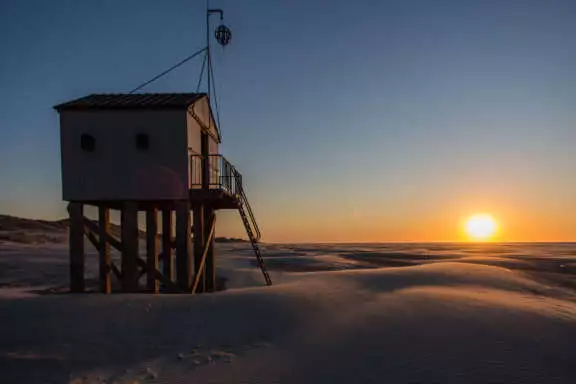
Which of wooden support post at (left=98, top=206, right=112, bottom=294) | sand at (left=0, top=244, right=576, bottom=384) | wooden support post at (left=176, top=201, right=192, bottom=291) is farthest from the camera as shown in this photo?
wooden support post at (left=98, top=206, right=112, bottom=294)

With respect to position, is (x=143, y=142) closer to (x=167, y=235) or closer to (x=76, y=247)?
(x=76, y=247)

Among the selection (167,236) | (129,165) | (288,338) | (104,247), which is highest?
(129,165)

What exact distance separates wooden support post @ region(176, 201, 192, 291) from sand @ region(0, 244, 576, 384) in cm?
245

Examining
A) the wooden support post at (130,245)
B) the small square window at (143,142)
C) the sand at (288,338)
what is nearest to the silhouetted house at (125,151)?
the small square window at (143,142)

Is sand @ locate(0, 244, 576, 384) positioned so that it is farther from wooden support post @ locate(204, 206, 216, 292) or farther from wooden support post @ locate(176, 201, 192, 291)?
wooden support post @ locate(204, 206, 216, 292)

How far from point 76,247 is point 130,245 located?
1871mm

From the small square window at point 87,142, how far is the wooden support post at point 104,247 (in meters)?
2.33

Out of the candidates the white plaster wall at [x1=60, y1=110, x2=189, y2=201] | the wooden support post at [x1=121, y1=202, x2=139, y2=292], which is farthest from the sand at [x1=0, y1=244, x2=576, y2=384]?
the white plaster wall at [x1=60, y1=110, x2=189, y2=201]

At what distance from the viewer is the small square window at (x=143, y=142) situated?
47.1 ft

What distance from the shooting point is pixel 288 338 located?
895cm

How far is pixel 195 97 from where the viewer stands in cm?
1584

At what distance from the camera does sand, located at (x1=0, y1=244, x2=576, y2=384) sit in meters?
7.36

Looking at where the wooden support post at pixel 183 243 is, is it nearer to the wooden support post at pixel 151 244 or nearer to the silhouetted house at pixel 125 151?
the silhouetted house at pixel 125 151

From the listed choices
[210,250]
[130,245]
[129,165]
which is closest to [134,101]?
[129,165]
